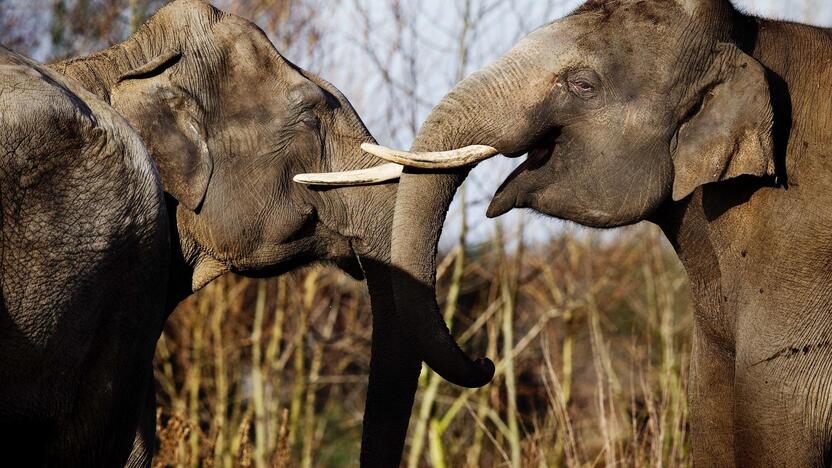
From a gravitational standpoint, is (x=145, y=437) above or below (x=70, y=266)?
below

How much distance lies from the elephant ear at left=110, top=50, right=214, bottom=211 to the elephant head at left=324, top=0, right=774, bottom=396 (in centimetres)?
91

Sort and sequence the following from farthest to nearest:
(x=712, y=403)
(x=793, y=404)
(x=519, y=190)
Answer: (x=712, y=403)
(x=519, y=190)
(x=793, y=404)

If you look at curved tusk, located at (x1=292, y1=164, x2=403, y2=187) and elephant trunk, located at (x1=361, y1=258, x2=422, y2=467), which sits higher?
curved tusk, located at (x1=292, y1=164, x2=403, y2=187)

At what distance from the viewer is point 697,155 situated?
4414 millimetres

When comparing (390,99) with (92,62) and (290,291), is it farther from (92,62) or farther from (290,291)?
(92,62)

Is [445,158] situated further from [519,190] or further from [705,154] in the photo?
[705,154]

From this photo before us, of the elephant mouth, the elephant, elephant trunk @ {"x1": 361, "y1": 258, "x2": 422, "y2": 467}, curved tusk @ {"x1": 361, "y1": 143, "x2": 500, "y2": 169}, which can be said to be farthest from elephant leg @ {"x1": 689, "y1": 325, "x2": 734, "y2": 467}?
curved tusk @ {"x1": 361, "y1": 143, "x2": 500, "y2": 169}

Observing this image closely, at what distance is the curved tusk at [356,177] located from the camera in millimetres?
5066

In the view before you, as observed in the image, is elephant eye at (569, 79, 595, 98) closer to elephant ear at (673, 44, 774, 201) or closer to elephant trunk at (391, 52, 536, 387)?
elephant trunk at (391, 52, 536, 387)

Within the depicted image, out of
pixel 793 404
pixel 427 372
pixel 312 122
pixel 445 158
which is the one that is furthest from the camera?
pixel 427 372

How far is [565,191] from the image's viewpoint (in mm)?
4551

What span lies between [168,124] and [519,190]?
1.47 m

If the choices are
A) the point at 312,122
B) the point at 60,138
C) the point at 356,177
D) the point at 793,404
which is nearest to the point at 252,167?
the point at 312,122

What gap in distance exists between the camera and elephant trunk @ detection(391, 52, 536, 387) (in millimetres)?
4398
